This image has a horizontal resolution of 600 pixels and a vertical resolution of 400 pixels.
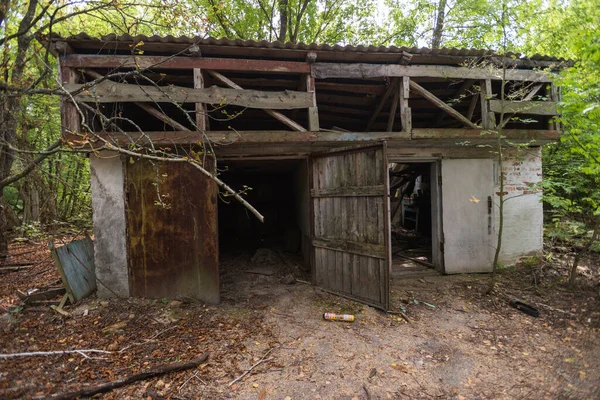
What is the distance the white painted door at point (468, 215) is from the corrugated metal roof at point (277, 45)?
77.3 inches

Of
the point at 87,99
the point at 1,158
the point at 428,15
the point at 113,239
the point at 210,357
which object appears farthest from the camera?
the point at 428,15

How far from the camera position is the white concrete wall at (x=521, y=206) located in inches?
237

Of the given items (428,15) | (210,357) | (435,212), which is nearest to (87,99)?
(210,357)

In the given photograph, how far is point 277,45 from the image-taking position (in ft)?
15.2

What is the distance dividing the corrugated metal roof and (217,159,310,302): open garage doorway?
194 cm

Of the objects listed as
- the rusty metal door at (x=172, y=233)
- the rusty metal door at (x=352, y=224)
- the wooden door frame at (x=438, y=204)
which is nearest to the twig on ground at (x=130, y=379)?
the rusty metal door at (x=172, y=233)

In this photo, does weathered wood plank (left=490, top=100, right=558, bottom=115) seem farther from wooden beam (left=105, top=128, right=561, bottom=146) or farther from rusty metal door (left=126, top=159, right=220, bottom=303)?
rusty metal door (left=126, top=159, right=220, bottom=303)

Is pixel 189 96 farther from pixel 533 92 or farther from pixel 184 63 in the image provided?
pixel 533 92

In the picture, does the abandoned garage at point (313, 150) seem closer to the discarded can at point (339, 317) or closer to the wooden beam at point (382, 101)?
the wooden beam at point (382, 101)

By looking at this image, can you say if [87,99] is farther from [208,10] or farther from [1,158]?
[208,10]

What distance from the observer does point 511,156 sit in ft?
19.7

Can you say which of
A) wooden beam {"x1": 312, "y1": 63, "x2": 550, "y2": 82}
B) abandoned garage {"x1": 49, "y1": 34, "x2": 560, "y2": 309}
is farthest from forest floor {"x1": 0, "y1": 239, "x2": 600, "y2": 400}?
wooden beam {"x1": 312, "y1": 63, "x2": 550, "y2": 82}

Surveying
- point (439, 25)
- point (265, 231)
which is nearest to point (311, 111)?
point (265, 231)

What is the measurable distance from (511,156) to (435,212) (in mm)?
1889
